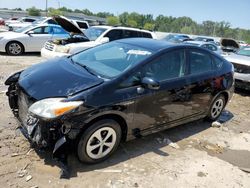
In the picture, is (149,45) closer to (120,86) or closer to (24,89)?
(120,86)

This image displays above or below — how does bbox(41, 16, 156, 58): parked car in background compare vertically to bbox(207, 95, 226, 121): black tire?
above

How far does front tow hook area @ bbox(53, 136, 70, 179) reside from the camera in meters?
3.24

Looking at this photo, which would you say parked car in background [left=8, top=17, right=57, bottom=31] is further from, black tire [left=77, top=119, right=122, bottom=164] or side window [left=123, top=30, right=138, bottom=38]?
black tire [left=77, top=119, right=122, bottom=164]

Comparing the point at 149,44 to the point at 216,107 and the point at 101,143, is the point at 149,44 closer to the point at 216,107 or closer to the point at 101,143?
the point at 101,143

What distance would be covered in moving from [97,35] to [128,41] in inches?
271

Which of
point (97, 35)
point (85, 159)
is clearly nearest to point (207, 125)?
point (85, 159)

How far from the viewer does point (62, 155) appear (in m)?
3.31

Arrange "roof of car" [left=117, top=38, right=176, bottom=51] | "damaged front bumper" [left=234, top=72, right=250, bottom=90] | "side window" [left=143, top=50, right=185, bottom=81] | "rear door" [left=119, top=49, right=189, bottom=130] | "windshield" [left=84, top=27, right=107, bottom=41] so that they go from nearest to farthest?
"rear door" [left=119, top=49, right=189, bottom=130] < "side window" [left=143, top=50, right=185, bottom=81] < "roof of car" [left=117, top=38, right=176, bottom=51] < "damaged front bumper" [left=234, top=72, right=250, bottom=90] < "windshield" [left=84, top=27, right=107, bottom=41]

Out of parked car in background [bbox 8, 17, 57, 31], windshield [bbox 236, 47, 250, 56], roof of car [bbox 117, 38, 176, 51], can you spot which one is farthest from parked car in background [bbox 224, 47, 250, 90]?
parked car in background [bbox 8, 17, 57, 31]

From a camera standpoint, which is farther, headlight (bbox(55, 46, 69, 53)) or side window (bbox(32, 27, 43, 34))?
side window (bbox(32, 27, 43, 34))

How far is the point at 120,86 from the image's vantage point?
3676 mm

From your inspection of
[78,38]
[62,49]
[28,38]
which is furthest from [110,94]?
[28,38]

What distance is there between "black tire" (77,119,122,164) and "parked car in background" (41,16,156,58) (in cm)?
593

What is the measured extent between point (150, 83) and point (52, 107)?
134 centimetres
